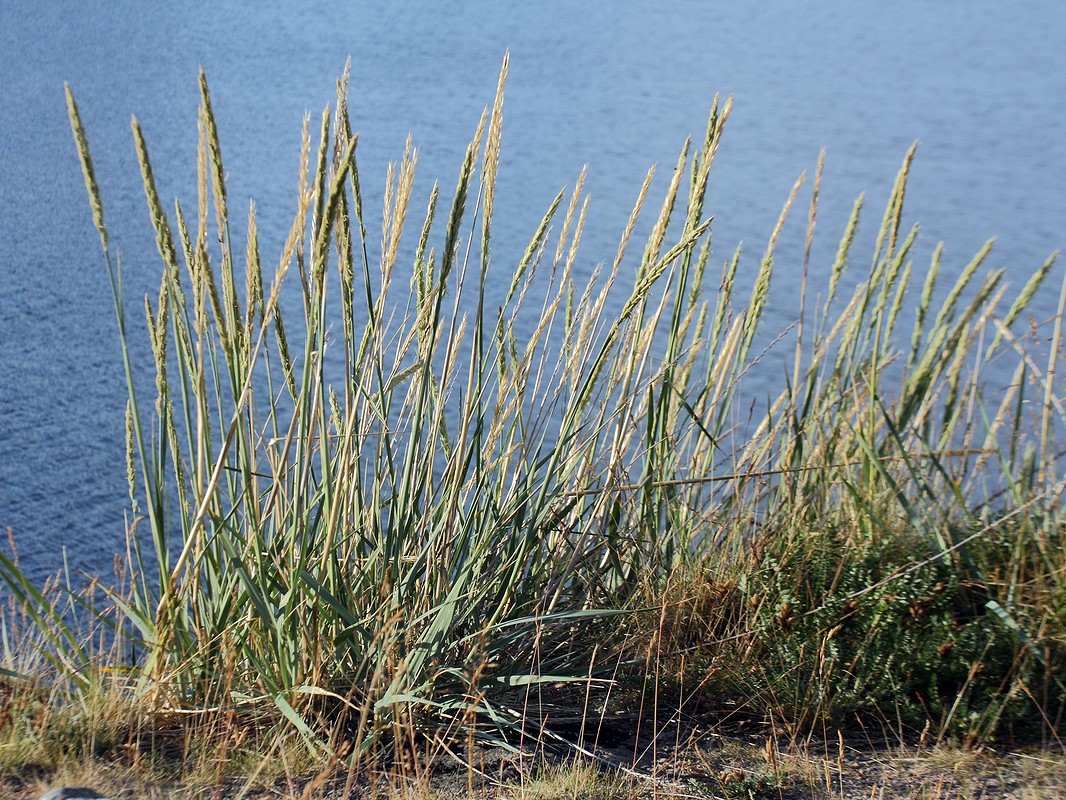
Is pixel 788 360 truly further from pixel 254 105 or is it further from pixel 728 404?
pixel 254 105

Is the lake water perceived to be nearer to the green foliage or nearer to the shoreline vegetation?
the shoreline vegetation

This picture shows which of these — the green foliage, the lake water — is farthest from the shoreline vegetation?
the lake water

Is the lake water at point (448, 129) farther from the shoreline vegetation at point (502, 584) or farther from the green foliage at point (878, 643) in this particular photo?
the green foliage at point (878, 643)

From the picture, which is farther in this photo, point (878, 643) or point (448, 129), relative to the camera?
point (448, 129)

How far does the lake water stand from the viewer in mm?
3682

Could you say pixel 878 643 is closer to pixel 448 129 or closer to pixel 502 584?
pixel 502 584

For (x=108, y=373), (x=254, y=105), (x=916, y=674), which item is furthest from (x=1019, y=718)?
(x=254, y=105)

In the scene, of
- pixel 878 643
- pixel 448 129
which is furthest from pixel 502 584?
pixel 448 129

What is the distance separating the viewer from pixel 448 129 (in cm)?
654

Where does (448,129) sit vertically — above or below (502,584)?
above

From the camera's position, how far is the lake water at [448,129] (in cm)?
368

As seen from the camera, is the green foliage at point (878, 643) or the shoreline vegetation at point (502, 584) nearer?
the shoreline vegetation at point (502, 584)

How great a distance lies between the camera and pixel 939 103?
7914 millimetres

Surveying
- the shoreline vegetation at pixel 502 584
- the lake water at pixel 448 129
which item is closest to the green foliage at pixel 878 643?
the shoreline vegetation at pixel 502 584
